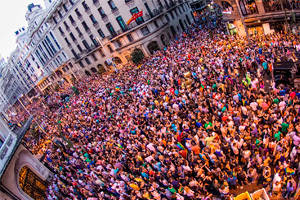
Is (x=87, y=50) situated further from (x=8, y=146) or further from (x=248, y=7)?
(x=248, y=7)

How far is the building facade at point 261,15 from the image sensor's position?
62.2 ft

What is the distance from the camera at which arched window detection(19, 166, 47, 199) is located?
54.6ft

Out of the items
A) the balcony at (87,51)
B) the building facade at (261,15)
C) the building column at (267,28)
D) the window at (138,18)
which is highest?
the window at (138,18)

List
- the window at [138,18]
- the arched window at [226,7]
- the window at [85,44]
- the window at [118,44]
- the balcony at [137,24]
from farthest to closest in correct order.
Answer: the window at [85,44] → the window at [118,44] → the window at [138,18] → the balcony at [137,24] → the arched window at [226,7]

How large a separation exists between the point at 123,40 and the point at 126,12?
17.2 ft

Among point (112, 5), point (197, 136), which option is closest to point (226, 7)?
point (197, 136)

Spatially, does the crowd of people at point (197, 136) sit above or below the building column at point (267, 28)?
below

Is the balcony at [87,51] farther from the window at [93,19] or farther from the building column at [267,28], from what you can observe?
the building column at [267,28]

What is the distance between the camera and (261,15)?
21.6 m

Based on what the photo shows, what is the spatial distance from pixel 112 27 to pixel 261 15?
2889 cm

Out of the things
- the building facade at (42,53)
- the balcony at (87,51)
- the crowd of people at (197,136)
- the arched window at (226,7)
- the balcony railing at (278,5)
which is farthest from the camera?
the building facade at (42,53)

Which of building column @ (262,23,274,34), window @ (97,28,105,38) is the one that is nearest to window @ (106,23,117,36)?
window @ (97,28,105,38)

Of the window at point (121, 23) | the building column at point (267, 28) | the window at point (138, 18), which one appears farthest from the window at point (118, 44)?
the building column at point (267, 28)

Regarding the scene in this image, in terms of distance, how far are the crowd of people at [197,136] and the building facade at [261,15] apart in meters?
1.57
